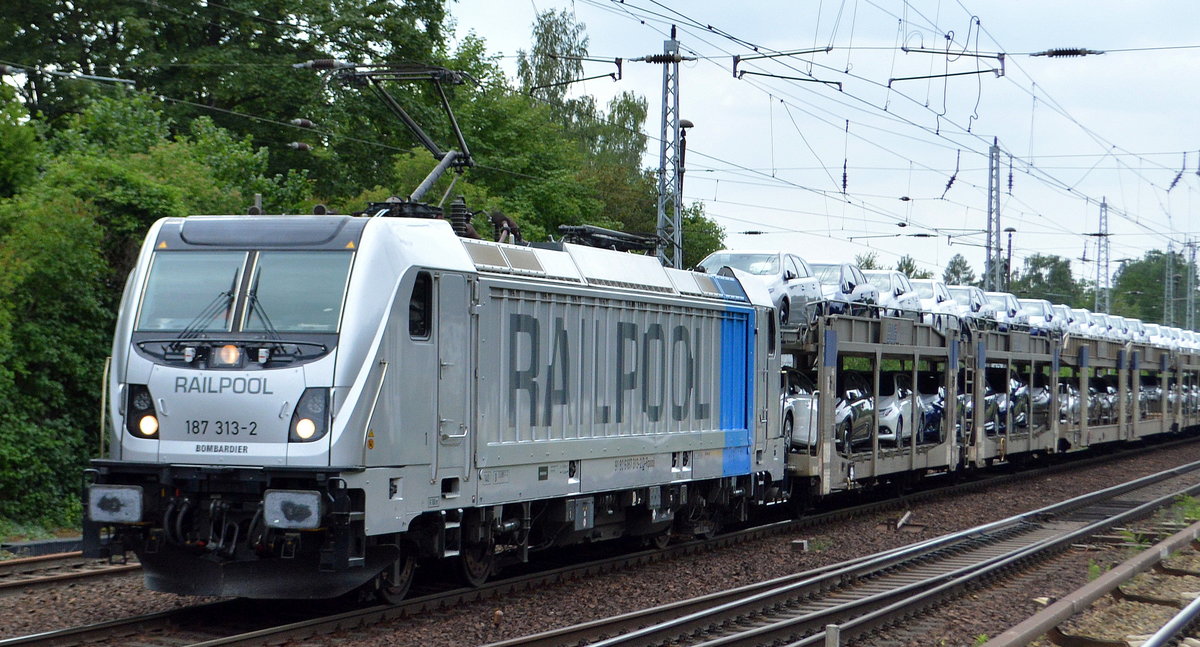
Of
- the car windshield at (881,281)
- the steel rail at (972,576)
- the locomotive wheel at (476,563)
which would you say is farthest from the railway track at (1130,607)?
the car windshield at (881,281)

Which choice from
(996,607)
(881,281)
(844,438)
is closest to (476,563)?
(996,607)

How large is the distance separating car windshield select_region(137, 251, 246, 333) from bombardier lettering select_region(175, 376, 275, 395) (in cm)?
42

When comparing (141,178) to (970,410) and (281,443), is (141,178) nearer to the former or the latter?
(281,443)

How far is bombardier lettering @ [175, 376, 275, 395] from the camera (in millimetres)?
9953

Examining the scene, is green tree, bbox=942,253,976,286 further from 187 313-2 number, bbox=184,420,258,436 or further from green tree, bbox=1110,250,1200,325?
187 313-2 number, bbox=184,420,258,436

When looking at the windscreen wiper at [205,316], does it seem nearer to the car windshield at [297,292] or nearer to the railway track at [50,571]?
the car windshield at [297,292]

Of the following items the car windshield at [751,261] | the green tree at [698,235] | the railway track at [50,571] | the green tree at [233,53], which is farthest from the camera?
the green tree at [698,235]

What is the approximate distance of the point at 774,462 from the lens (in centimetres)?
1803

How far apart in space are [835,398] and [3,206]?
11459mm

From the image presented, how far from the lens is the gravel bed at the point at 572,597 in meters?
10.2

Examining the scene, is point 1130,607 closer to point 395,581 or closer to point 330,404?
point 395,581

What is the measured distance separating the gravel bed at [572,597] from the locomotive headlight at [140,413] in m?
1.48

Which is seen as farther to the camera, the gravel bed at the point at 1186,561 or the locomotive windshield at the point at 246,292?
the gravel bed at the point at 1186,561

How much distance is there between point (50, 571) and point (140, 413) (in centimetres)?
336
